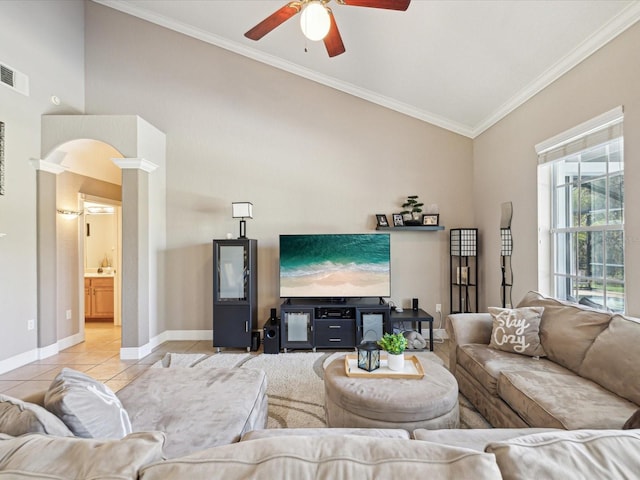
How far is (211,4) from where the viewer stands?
3.79 meters

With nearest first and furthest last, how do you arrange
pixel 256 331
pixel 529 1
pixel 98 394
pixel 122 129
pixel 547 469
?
1. pixel 547 469
2. pixel 98 394
3. pixel 529 1
4. pixel 122 129
5. pixel 256 331

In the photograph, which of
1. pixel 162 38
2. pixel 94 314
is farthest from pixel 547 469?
pixel 94 314

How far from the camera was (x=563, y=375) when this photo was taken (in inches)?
82.1

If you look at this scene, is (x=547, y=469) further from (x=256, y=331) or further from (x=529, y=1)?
(x=256, y=331)

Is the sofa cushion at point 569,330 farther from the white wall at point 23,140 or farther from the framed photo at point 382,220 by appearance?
the white wall at point 23,140

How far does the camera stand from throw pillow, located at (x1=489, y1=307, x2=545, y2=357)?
2.47 meters

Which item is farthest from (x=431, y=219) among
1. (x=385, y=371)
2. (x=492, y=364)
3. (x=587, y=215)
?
(x=385, y=371)

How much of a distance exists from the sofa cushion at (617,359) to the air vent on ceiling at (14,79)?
565 centimetres

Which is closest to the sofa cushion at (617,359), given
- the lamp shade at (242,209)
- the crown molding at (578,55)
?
the crown molding at (578,55)

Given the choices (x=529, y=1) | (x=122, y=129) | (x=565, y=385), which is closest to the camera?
(x=565, y=385)

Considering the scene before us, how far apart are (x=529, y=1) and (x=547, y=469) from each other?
3.05m

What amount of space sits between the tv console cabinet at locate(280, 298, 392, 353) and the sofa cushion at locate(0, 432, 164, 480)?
324 cm

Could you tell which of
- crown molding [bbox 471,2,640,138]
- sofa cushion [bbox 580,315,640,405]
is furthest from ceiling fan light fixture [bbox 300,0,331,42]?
sofa cushion [bbox 580,315,640,405]

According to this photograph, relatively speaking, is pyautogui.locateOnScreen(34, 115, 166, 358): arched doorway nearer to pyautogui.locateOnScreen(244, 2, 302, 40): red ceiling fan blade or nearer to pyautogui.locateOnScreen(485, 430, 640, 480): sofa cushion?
pyautogui.locateOnScreen(244, 2, 302, 40): red ceiling fan blade
